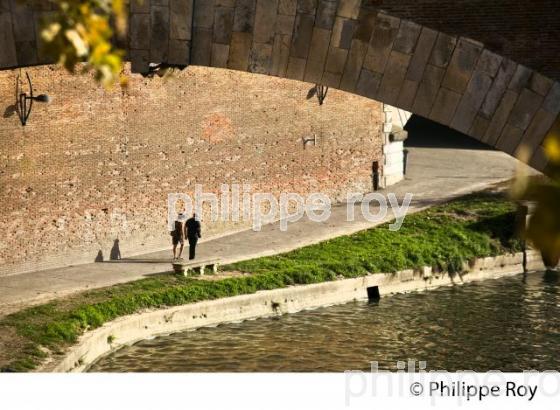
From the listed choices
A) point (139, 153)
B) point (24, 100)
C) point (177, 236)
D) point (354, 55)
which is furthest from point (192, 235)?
point (354, 55)

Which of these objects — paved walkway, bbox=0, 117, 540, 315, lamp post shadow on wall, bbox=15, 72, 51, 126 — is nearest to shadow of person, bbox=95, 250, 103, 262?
paved walkway, bbox=0, 117, 540, 315

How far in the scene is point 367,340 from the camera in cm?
2022

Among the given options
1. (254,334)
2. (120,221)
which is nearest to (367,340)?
(254,334)

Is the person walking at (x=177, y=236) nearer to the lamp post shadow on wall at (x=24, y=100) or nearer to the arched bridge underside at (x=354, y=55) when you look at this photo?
the lamp post shadow on wall at (x=24, y=100)

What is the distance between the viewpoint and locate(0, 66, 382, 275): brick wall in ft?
68.4

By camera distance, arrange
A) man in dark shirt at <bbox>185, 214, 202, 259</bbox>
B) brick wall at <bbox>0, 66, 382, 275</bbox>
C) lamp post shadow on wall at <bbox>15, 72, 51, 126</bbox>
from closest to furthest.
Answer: lamp post shadow on wall at <bbox>15, 72, 51, 126</bbox>
brick wall at <bbox>0, 66, 382, 275</bbox>
man in dark shirt at <bbox>185, 214, 202, 259</bbox>

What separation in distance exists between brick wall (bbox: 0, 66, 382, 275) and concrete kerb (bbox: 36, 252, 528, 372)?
2722 millimetres

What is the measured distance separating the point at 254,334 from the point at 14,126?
15.5 ft

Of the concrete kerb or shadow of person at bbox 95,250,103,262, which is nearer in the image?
the concrete kerb

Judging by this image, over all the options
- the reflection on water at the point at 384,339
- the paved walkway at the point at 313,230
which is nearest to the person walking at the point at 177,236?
the paved walkway at the point at 313,230

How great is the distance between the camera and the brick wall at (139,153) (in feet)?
68.4

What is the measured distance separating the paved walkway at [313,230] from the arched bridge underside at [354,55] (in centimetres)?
543

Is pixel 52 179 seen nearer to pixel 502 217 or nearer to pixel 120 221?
pixel 120 221

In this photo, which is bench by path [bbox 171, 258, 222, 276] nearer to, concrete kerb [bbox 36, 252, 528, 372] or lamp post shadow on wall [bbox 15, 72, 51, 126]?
concrete kerb [bbox 36, 252, 528, 372]
